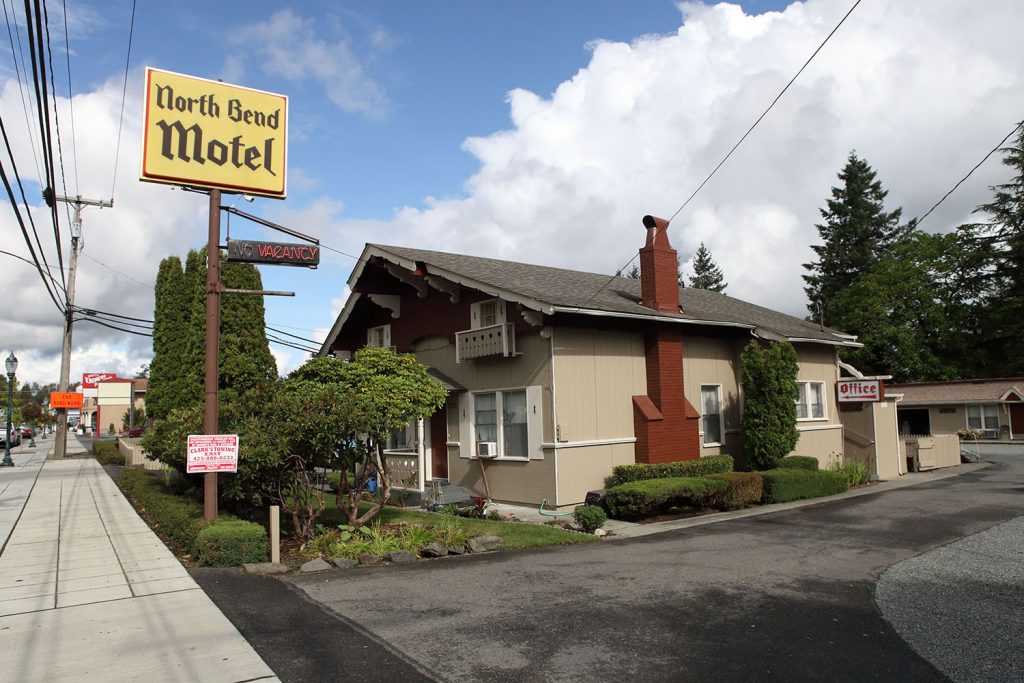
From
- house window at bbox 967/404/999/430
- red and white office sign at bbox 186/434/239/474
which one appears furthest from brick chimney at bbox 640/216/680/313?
house window at bbox 967/404/999/430

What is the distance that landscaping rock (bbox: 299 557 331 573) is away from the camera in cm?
916

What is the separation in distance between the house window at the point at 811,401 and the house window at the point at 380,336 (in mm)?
11792

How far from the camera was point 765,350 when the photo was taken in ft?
57.8

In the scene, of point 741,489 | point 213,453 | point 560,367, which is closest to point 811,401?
point 741,489

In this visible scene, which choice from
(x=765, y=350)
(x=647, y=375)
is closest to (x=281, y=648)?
(x=647, y=375)

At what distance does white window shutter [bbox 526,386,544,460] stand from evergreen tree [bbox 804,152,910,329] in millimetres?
48562

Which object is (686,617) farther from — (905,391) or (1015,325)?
(1015,325)

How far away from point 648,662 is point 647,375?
1117cm

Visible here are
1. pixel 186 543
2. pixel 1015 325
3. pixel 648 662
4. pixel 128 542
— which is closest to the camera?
pixel 648 662

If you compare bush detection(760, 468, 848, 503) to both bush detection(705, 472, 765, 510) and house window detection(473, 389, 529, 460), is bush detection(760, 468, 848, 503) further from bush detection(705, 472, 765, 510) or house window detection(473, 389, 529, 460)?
house window detection(473, 389, 529, 460)

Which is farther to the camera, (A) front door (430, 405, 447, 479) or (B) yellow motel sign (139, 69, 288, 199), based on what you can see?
(A) front door (430, 405, 447, 479)

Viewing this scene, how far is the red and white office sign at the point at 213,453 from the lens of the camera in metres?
9.92

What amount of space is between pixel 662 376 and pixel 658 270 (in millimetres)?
2662

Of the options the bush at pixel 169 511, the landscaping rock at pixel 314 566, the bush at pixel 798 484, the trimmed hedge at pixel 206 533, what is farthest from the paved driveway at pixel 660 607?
the bush at pixel 798 484
